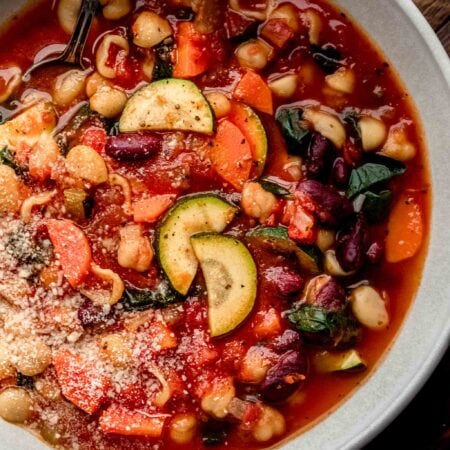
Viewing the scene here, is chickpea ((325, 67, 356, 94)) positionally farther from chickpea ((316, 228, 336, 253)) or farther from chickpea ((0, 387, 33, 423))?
chickpea ((0, 387, 33, 423))

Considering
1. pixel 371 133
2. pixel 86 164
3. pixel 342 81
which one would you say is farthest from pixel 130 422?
pixel 342 81

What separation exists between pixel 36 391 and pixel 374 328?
166 centimetres

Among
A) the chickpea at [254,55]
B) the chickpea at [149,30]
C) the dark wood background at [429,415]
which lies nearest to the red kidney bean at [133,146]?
the chickpea at [149,30]

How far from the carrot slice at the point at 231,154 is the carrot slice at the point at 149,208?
30 cm

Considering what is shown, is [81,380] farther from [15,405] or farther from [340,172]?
[340,172]

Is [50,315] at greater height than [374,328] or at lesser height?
greater

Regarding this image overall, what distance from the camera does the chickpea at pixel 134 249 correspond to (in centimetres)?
405

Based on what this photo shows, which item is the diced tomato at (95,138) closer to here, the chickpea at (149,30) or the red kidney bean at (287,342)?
the chickpea at (149,30)

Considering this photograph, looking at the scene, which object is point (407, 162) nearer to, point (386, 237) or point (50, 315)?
point (386, 237)

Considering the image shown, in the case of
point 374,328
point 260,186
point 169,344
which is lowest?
point 374,328

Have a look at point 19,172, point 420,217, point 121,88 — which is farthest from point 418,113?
point 19,172

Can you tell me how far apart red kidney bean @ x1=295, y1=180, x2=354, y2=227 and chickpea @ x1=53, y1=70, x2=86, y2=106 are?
1170 mm

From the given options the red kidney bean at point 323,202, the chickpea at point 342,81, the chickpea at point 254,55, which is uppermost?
the chickpea at point 254,55

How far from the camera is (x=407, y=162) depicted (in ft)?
13.6
